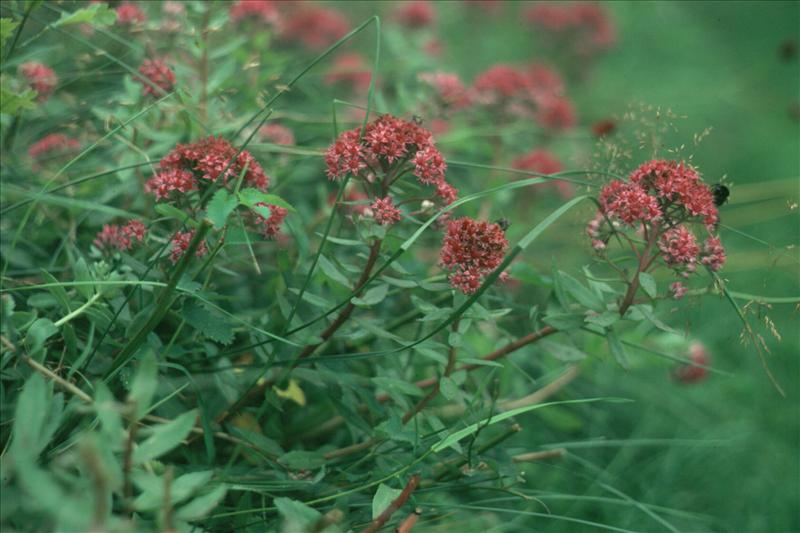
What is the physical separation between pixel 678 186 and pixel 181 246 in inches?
22.7

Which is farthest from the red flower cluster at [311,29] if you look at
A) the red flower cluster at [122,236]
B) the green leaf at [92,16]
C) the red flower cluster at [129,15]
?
the red flower cluster at [122,236]

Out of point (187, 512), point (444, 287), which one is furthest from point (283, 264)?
point (187, 512)

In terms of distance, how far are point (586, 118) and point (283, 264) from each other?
2.01m

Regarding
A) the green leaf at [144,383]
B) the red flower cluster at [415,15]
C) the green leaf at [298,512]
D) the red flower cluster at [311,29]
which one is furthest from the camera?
the red flower cluster at [415,15]

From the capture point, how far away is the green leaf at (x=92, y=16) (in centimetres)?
105

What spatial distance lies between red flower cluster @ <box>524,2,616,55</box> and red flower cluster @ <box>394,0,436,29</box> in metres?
0.51

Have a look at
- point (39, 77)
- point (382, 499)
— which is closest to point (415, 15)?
point (39, 77)

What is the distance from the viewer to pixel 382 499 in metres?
0.87

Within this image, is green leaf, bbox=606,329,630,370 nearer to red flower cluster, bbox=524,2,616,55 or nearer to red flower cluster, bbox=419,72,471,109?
red flower cluster, bbox=419,72,471,109

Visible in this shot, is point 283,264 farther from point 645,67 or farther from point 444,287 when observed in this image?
point 645,67

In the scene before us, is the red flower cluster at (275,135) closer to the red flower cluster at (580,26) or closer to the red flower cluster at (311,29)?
the red flower cluster at (311,29)

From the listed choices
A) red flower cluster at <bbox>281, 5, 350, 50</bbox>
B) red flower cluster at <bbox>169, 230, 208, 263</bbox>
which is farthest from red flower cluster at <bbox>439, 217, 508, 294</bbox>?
red flower cluster at <bbox>281, 5, 350, 50</bbox>

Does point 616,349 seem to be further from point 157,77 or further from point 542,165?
point 542,165

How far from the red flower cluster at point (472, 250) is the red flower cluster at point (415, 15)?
1.60 metres
